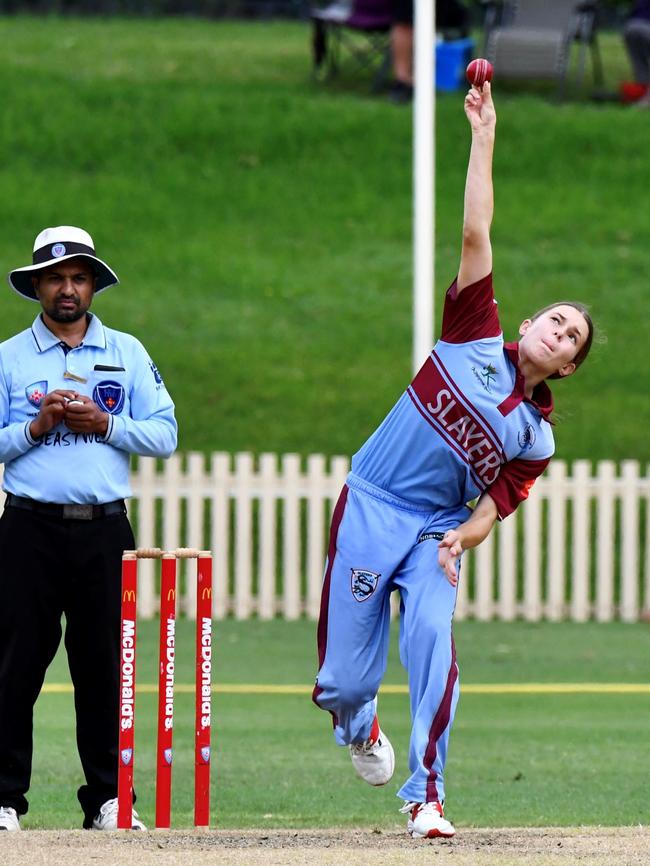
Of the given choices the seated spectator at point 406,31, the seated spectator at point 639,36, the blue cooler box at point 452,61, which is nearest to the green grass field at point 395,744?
the seated spectator at point 406,31

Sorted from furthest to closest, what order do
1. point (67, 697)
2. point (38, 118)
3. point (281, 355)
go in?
point (38, 118) < point (281, 355) < point (67, 697)

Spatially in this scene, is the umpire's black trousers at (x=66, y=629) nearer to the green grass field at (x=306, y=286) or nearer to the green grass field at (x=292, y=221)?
the green grass field at (x=306, y=286)

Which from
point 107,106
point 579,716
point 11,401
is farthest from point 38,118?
point 11,401

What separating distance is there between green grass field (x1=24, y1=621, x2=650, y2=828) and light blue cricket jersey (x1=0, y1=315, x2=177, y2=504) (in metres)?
1.40

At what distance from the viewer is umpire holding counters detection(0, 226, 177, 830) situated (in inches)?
232

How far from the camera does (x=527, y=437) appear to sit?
5691 mm

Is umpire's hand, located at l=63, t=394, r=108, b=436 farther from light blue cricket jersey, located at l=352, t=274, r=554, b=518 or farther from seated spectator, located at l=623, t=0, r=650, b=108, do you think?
seated spectator, located at l=623, t=0, r=650, b=108

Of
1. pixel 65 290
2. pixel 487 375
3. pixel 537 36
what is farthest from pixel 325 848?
pixel 537 36

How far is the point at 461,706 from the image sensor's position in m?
9.34

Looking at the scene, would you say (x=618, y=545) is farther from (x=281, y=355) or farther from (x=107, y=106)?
(x=107, y=106)

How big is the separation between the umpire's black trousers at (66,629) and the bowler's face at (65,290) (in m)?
0.71

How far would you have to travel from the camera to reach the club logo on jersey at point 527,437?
567 centimetres

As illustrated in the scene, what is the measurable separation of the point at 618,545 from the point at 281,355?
3.64 m

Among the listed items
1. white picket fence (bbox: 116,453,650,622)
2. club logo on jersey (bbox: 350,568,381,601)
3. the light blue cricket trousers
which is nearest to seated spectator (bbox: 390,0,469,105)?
white picket fence (bbox: 116,453,650,622)
